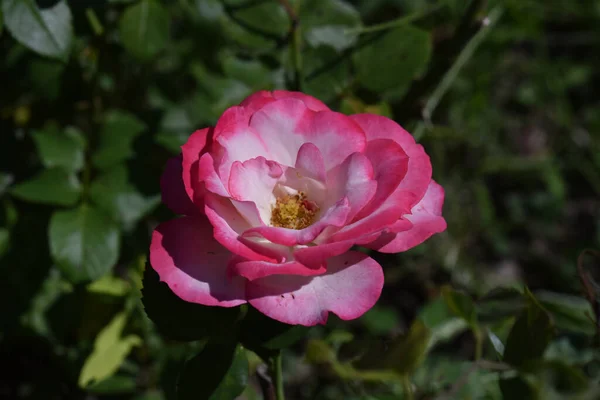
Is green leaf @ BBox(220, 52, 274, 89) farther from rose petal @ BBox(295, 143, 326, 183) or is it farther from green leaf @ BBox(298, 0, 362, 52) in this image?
rose petal @ BBox(295, 143, 326, 183)

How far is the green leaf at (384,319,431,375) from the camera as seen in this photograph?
880 millimetres

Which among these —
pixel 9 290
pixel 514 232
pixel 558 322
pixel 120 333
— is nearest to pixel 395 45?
pixel 558 322

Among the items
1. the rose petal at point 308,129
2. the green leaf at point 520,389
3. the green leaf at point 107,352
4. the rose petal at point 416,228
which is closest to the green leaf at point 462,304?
the green leaf at point 520,389

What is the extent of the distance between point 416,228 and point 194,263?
28 centimetres

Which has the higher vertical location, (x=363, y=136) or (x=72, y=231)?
(x=363, y=136)

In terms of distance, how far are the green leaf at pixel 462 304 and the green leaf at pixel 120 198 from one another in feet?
1.89

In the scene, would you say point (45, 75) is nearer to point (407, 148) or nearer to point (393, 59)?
point (393, 59)

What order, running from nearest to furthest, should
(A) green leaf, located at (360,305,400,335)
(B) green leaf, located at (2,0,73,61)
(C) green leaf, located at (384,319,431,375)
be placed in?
(C) green leaf, located at (384,319,431,375)
(B) green leaf, located at (2,0,73,61)
(A) green leaf, located at (360,305,400,335)

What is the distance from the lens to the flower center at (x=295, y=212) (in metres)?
0.88

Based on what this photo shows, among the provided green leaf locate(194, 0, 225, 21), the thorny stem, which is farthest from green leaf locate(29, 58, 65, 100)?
the thorny stem

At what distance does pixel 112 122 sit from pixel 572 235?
5.80ft

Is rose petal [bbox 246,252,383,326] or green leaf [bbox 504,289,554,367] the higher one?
rose petal [bbox 246,252,383,326]

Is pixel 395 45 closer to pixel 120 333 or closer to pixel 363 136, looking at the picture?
pixel 363 136

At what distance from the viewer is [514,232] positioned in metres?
2.28
